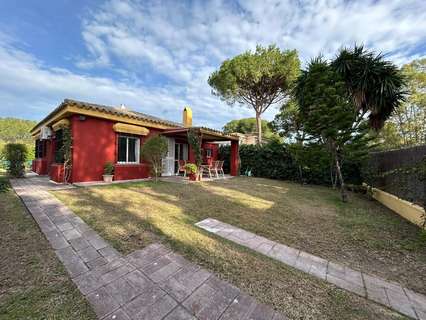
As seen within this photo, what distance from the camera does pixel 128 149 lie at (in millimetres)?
9898

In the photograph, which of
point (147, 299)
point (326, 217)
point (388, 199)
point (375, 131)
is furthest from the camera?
point (375, 131)

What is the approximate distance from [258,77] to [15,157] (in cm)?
1641

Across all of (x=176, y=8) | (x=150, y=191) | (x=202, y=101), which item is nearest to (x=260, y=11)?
(x=176, y=8)

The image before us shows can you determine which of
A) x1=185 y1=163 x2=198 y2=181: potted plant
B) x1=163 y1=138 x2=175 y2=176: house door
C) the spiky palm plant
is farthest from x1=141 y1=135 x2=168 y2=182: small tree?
the spiky palm plant

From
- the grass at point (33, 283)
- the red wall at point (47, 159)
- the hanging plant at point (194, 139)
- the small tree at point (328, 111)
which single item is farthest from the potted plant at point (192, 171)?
the red wall at point (47, 159)

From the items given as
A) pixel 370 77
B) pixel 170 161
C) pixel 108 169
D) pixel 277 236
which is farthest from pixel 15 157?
pixel 370 77

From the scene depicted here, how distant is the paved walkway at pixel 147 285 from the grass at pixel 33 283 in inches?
4.2

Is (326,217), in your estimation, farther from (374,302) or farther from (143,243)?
(143,243)

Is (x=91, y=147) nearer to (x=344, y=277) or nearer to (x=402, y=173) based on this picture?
(x=344, y=277)

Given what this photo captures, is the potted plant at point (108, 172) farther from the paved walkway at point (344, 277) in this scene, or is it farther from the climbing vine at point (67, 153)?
the paved walkway at point (344, 277)

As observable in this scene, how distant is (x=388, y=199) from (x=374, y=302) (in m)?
6.75

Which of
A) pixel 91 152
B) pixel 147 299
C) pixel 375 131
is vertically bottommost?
pixel 147 299

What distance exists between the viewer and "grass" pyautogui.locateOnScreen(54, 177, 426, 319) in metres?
2.14

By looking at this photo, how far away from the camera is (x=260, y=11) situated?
7926mm
